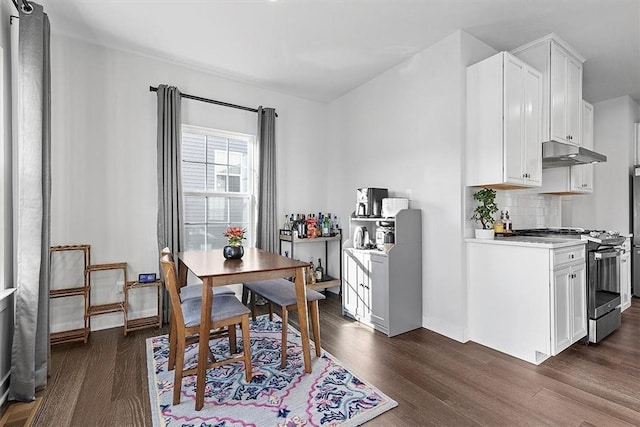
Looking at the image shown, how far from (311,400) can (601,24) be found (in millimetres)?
3892

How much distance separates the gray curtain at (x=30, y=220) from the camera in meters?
1.99

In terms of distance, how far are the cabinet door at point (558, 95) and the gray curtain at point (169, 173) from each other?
384 cm

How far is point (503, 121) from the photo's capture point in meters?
2.67

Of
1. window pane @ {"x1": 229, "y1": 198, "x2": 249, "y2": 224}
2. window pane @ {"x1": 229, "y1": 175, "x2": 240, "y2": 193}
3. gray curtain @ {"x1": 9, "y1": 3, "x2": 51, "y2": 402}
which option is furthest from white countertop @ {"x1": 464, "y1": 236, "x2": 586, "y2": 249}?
gray curtain @ {"x1": 9, "y1": 3, "x2": 51, "y2": 402}

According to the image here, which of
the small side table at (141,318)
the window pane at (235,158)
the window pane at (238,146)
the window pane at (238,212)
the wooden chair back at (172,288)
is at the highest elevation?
the window pane at (238,146)

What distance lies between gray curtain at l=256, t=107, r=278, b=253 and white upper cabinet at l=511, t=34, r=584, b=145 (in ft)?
9.36

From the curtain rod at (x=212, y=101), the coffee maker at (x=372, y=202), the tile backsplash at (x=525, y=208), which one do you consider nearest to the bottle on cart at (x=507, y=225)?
the tile backsplash at (x=525, y=208)

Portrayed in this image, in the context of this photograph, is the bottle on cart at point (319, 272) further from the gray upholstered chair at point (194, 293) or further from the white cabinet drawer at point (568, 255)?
the white cabinet drawer at point (568, 255)

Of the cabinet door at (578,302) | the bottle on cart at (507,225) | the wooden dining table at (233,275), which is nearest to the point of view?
the wooden dining table at (233,275)

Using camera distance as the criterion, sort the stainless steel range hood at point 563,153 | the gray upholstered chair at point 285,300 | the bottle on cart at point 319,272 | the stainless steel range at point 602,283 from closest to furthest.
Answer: the gray upholstered chair at point 285,300, the stainless steel range at point 602,283, the stainless steel range hood at point 563,153, the bottle on cart at point 319,272

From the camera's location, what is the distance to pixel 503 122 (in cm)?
267

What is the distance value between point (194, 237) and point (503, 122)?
338cm

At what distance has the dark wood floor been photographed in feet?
5.87

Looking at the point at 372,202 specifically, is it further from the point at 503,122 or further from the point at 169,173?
the point at 169,173
